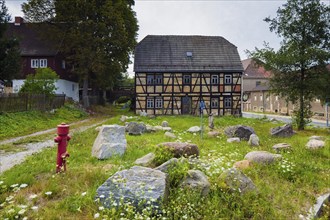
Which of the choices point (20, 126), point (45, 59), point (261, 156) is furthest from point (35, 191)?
point (45, 59)

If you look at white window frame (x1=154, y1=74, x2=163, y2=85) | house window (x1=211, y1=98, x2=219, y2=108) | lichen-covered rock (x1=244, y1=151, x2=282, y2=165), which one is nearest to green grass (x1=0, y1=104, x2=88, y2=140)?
white window frame (x1=154, y1=74, x2=163, y2=85)

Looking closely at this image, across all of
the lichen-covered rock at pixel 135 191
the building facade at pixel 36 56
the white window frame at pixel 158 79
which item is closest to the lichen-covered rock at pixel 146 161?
the lichen-covered rock at pixel 135 191

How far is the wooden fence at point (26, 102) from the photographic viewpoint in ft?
54.6

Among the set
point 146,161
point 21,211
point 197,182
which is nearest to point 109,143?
point 146,161

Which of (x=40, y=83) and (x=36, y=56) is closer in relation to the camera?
(x=40, y=83)

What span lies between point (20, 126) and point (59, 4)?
16.8 meters

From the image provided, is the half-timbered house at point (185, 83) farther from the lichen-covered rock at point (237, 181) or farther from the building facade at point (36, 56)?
the lichen-covered rock at point (237, 181)

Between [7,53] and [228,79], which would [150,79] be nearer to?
[228,79]

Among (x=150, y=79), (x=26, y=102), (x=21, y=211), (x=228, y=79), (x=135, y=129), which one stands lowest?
(x=21, y=211)

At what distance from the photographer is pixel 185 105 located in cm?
3052

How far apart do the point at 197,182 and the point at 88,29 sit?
82.1 feet

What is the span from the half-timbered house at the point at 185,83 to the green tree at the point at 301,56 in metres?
10.3

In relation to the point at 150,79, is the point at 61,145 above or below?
below

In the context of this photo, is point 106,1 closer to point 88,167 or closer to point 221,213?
point 88,167
